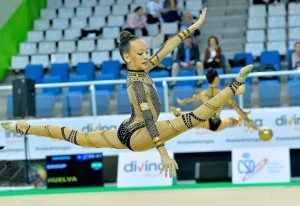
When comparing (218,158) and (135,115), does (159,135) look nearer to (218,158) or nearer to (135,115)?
(135,115)

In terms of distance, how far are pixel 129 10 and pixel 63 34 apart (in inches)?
73.1

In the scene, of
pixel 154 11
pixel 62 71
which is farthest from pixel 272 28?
pixel 62 71

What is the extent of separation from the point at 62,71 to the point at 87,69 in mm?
676

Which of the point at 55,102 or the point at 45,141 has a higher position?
the point at 55,102

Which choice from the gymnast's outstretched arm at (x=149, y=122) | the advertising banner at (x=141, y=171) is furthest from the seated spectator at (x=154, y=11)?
the gymnast's outstretched arm at (x=149, y=122)

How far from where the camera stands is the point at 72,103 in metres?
11.8

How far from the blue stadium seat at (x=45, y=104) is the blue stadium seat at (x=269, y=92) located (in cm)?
387

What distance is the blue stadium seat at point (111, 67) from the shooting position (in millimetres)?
13742

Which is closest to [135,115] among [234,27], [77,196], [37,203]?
[37,203]

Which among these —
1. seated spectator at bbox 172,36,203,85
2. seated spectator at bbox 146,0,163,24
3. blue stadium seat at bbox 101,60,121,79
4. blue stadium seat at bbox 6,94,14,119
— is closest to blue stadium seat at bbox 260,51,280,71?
seated spectator at bbox 172,36,203,85

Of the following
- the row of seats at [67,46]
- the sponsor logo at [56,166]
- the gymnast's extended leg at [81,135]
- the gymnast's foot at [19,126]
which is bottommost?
the sponsor logo at [56,166]

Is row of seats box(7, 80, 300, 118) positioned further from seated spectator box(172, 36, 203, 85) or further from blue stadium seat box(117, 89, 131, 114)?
seated spectator box(172, 36, 203, 85)

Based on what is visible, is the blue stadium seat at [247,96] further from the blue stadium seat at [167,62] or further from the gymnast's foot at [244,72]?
the gymnast's foot at [244,72]

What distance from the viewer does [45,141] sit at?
12266 mm
